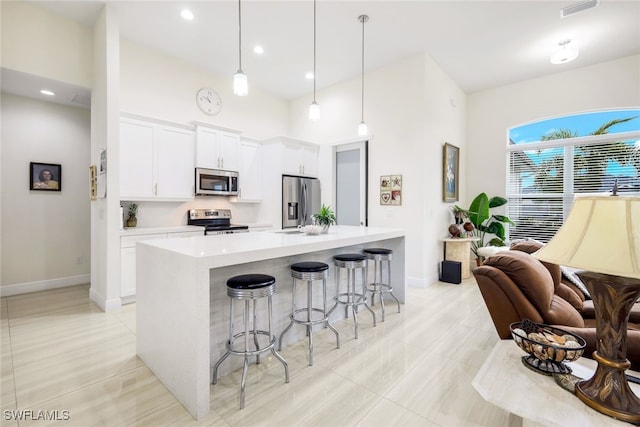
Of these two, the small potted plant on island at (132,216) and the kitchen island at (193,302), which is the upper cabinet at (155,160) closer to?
the small potted plant on island at (132,216)

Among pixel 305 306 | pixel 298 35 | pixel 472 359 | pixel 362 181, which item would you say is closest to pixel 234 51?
pixel 298 35

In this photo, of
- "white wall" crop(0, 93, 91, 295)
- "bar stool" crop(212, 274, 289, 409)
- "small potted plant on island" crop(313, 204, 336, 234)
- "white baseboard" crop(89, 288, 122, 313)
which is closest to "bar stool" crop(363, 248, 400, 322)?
"small potted plant on island" crop(313, 204, 336, 234)

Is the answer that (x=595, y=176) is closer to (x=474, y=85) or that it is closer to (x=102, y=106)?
(x=474, y=85)

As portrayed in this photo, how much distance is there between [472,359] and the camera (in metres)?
2.42

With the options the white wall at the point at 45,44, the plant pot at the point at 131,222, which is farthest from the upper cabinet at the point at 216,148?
the white wall at the point at 45,44

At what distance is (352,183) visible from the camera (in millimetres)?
5504

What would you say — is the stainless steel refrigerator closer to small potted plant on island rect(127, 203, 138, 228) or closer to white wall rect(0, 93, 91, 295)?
small potted plant on island rect(127, 203, 138, 228)

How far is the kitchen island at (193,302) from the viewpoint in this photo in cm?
175

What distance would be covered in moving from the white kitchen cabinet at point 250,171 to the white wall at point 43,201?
2.42m

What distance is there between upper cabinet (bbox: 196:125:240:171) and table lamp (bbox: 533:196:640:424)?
468 cm

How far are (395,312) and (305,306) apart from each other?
1274 mm

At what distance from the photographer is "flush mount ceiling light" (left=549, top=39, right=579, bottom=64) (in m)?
3.94

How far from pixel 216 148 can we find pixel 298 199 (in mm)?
1726

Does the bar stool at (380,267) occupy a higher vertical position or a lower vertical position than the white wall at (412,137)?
lower
